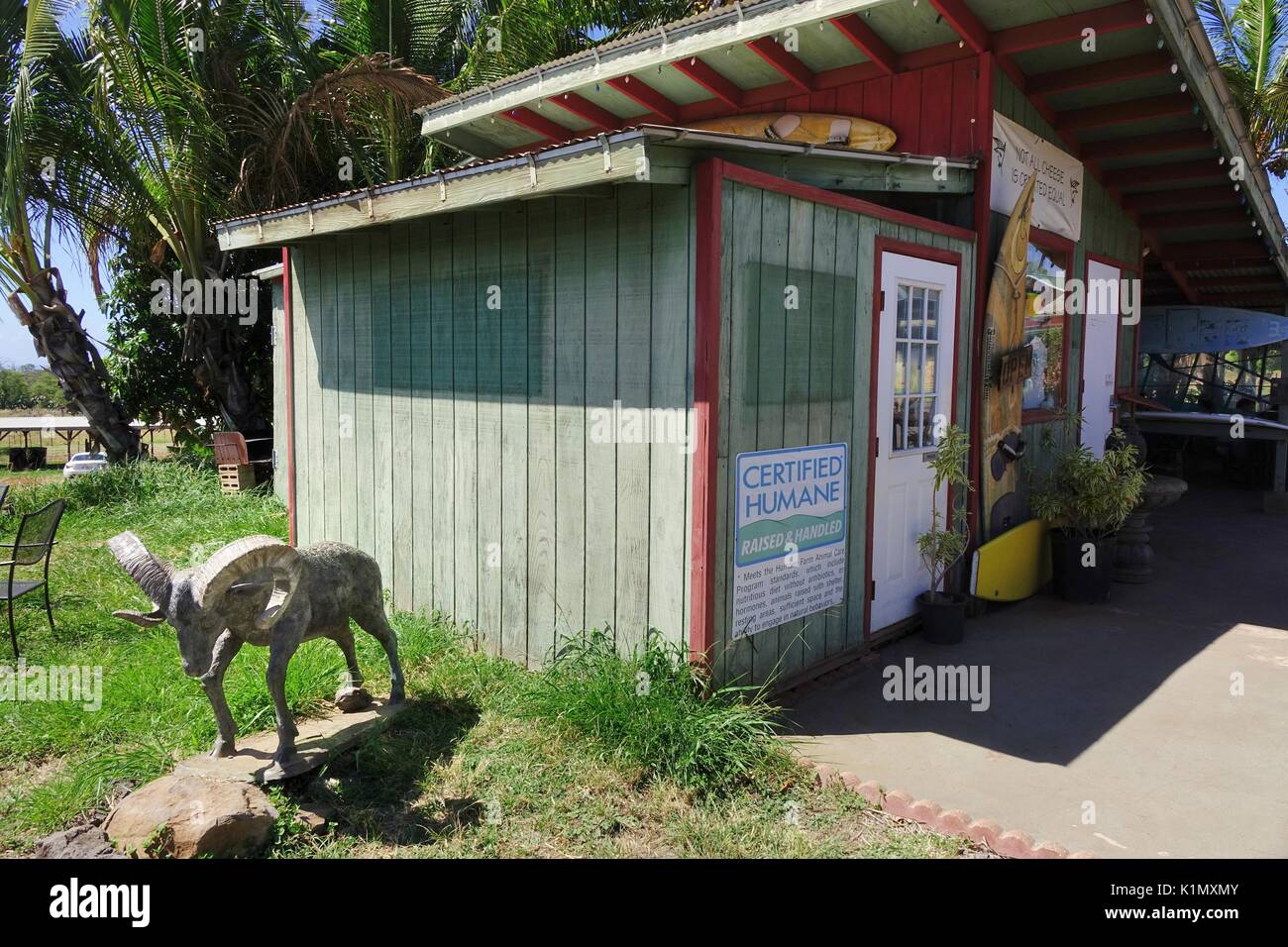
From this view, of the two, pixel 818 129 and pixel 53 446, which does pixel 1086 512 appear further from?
pixel 53 446

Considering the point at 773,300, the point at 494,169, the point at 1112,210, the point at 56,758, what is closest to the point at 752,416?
the point at 773,300

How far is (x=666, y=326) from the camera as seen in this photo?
419 centimetres

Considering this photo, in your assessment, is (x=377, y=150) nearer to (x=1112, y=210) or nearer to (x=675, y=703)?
(x=1112, y=210)

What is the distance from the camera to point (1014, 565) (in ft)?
21.2

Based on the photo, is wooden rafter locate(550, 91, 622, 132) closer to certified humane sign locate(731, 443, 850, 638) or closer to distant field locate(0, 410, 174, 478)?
certified humane sign locate(731, 443, 850, 638)

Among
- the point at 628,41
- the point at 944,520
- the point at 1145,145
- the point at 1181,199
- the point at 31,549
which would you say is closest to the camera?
the point at 31,549

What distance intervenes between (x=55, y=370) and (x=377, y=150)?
5.18m

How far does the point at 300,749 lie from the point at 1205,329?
39.8 ft

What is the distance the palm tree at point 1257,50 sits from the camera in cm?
1487

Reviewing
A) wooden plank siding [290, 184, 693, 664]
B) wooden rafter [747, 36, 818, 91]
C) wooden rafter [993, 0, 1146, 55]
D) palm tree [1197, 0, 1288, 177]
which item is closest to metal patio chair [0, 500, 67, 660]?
wooden plank siding [290, 184, 693, 664]

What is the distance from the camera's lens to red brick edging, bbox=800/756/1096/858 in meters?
3.18

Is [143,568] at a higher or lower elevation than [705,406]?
lower

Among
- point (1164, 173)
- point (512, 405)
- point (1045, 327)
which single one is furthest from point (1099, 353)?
point (512, 405)

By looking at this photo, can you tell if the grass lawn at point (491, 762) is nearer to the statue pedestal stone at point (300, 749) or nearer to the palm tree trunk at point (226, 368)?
the statue pedestal stone at point (300, 749)
